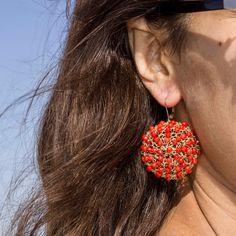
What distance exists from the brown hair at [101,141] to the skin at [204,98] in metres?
0.09

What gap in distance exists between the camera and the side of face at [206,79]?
1895 millimetres

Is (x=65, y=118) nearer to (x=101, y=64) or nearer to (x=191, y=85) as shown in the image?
(x=101, y=64)

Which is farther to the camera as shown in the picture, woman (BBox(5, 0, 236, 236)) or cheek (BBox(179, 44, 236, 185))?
woman (BBox(5, 0, 236, 236))

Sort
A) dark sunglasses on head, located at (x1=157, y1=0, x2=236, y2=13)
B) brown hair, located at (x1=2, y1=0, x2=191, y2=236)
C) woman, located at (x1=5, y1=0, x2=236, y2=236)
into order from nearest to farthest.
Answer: dark sunglasses on head, located at (x1=157, y1=0, x2=236, y2=13), woman, located at (x1=5, y1=0, x2=236, y2=236), brown hair, located at (x1=2, y1=0, x2=191, y2=236)

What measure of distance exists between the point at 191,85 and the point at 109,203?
0.54m

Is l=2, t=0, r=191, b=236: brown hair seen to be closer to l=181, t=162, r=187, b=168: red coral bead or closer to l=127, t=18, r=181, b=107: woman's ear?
l=127, t=18, r=181, b=107: woman's ear

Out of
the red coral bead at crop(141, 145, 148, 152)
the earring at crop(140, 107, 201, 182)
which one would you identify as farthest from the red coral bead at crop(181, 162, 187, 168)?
the red coral bead at crop(141, 145, 148, 152)

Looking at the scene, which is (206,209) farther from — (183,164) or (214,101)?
(214,101)

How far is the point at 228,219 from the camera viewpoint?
6.85 feet

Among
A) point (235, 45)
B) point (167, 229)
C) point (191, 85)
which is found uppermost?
point (235, 45)

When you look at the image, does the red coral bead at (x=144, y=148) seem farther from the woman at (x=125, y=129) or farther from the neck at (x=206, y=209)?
the neck at (x=206, y=209)

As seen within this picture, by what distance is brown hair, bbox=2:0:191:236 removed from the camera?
7.18 feet

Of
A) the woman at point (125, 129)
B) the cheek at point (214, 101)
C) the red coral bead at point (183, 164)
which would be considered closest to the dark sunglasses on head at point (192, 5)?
the woman at point (125, 129)

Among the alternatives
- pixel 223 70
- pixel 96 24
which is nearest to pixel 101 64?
pixel 96 24
